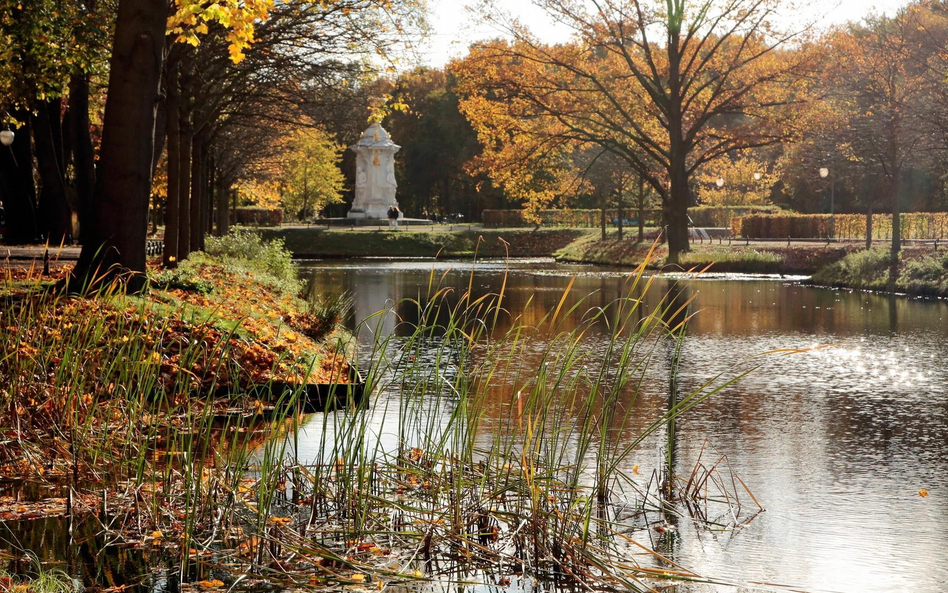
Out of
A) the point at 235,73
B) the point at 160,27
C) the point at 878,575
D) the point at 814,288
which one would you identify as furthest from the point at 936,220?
the point at 878,575

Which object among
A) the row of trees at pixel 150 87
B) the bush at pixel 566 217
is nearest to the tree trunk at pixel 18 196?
the row of trees at pixel 150 87

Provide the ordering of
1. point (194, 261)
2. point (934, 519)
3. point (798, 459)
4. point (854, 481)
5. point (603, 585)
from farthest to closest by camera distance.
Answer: point (194, 261), point (798, 459), point (854, 481), point (934, 519), point (603, 585)

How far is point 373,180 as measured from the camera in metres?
69.3

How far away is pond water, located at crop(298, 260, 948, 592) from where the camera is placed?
5.61 metres

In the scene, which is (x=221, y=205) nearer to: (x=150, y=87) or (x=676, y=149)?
(x=676, y=149)

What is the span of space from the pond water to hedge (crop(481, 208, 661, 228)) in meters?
46.0

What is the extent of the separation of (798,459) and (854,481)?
0.71 m

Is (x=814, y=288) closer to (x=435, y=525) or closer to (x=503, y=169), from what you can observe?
(x=503, y=169)

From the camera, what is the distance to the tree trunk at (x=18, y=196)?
32625mm

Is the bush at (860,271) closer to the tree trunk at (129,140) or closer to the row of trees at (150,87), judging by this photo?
the row of trees at (150,87)

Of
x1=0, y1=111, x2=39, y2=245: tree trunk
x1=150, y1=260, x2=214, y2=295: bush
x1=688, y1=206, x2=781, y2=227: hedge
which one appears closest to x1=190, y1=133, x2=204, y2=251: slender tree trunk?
x1=0, y1=111, x2=39, y2=245: tree trunk

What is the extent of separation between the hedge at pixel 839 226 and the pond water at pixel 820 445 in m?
25.9

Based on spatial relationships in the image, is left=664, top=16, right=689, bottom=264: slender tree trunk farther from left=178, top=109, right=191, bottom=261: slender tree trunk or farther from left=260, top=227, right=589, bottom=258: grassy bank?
left=260, top=227, right=589, bottom=258: grassy bank

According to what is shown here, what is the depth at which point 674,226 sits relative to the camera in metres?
36.7
